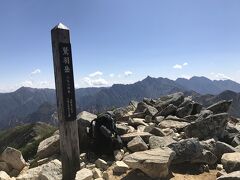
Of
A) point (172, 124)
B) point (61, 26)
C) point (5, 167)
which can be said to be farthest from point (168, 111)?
point (61, 26)

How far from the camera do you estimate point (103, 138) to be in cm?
1288

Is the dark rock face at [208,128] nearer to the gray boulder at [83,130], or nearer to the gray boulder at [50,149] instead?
the gray boulder at [83,130]

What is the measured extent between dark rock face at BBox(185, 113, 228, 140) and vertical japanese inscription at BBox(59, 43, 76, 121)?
690 centimetres

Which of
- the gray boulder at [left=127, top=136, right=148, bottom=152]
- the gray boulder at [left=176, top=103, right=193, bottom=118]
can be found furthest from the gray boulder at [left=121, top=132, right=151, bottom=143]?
the gray boulder at [left=176, top=103, right=193, bottom=118]

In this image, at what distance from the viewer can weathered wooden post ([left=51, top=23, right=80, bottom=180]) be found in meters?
10.1

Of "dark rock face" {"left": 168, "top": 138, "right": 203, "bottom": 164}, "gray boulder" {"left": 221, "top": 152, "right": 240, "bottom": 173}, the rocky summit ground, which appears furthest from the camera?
"dark rock face" {"left": 168, "top": 138, "right": 203, "bottom": 164}

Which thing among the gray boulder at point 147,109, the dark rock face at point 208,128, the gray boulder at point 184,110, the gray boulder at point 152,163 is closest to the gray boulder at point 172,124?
the dark rock face at point 208,128

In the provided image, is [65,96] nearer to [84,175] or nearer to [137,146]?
[84,175]

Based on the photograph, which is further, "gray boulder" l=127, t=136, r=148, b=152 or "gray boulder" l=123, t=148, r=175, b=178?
"gray boulder" l=127, t=136, r=148, b=152

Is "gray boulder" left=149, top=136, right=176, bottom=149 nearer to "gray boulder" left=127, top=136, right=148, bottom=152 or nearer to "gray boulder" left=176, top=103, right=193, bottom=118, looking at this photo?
"gray boulder" left=127, top=136, right=148, bottom=152

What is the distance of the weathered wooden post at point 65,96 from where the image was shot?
10.1 m

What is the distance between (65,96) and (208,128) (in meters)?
8.02

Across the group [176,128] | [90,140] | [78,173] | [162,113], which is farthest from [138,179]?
[162,113]

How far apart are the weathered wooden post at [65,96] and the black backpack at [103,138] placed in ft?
7.89
